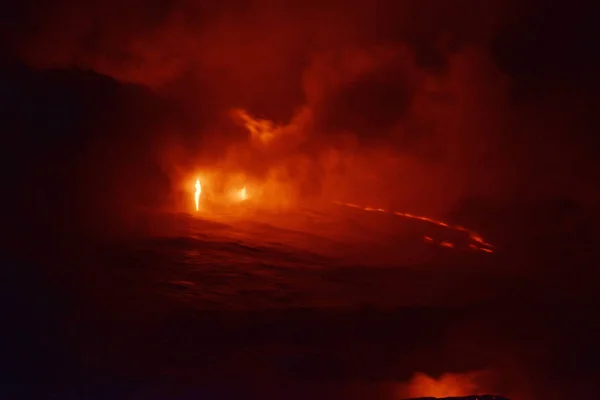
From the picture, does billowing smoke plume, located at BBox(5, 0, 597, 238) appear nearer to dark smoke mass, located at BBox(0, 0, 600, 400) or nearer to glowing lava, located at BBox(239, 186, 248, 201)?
dark smoke mass, located at BBox(0, 0, 600, 400)

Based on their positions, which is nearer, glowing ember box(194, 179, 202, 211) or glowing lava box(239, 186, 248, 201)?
glowing ember box(194, 179, 202, 211)

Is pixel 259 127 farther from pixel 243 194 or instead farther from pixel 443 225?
pixel 443 225

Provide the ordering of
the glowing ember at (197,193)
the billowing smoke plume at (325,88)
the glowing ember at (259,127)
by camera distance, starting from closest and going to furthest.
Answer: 1. the glowing ember at (197,193)
2. the billowing smoke plume at (325,88)
3. the glowing ember at (259,127)

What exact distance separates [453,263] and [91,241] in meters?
4.24

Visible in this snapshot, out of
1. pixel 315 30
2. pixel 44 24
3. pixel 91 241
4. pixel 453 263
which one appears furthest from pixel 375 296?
pixel 44 24

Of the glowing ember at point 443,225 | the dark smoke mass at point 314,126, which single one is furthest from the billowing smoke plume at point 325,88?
the glowing ember at point 443,225

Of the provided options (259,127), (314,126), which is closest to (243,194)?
(259,127)

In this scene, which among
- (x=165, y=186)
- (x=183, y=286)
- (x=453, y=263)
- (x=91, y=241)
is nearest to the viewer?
(x=183, y=286)

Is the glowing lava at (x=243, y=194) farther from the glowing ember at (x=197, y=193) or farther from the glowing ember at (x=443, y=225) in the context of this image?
the glowing ember at (x=443, y=225)

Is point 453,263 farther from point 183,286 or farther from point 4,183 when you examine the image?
point 4,183

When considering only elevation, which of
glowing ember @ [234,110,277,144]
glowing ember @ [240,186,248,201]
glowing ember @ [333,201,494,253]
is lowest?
glowing ember @ [333,201,494,253]

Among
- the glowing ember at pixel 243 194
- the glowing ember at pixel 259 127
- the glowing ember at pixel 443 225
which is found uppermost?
the glowing ember at pixel 259 127

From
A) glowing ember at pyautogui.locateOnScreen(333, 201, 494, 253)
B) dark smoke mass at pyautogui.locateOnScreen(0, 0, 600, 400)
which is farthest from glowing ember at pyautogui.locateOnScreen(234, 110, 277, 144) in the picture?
glowing ember at pyautogui.locateOnScreen(333, 201, 494, 253)

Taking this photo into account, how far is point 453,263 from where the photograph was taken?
9.55 m
